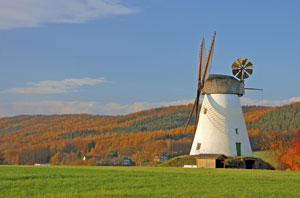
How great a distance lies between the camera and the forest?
85.5 meters

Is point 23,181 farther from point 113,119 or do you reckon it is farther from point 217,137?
point 113,119

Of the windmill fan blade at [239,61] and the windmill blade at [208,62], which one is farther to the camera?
the windmill fan blade at [239,61]

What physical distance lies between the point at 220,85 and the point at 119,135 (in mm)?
89135

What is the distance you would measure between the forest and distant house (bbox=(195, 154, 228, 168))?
7.27 m

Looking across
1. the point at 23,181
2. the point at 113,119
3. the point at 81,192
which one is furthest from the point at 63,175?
the point at 113,119

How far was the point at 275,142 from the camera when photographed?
49062mm

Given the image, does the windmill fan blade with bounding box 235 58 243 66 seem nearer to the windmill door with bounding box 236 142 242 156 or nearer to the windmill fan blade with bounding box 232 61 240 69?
the windmill fan blade with bounding box 232 61 240 69

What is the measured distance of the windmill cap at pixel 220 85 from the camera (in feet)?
140

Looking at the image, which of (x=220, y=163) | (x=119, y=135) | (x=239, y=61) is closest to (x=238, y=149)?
(x=220, y=163)

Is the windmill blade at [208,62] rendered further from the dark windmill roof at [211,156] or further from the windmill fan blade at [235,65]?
the dark windmill roof at [211,156]

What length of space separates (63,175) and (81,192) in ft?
21.8

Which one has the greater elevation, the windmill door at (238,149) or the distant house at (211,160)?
the windmill door at (238,149)

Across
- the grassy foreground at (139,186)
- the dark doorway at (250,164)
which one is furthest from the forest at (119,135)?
the grassy foreground at (139,186)

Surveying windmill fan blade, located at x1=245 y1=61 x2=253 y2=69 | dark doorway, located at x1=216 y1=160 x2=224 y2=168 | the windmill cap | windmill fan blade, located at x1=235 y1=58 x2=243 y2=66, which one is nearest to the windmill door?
dark doorway, located at x1=216 y1=160 x2=224 y2=168
